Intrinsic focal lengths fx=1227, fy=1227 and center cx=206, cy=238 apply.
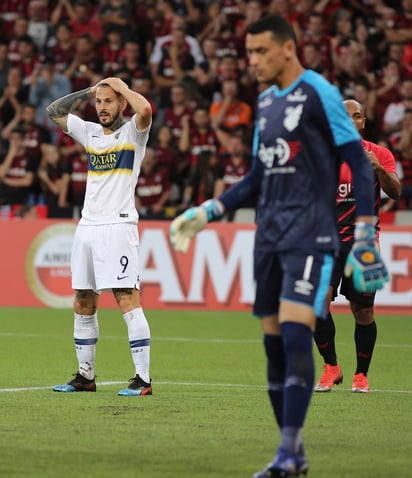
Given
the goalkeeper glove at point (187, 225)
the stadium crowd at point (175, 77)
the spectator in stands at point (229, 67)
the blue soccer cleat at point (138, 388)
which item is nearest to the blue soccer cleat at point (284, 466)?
the goalkeeper glove at point (187, 225)

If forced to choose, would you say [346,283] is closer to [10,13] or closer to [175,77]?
[175,77]

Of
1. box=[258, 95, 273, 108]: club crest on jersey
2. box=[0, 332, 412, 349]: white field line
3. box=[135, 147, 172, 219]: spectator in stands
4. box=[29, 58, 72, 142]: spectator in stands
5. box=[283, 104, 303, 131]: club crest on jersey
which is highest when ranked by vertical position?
box=[258, 95, 273, 108]: club crest on jersey

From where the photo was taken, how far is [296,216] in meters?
6.18

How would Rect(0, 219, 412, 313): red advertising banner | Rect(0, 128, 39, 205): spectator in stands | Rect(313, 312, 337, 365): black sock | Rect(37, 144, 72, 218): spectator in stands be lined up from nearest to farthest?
1. Rect(313, 312, 337, 365): black sock
2. Rect(0, 219, 412, 313): red advertising banner
3. Rect(37, 144, 72, 218): spectator in stands
4. Rect(0, 128, 39, 205): spectator in stands

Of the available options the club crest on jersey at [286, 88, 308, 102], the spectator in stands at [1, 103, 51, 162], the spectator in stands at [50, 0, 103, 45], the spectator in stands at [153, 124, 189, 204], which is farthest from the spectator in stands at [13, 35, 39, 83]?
the club crest on jersey at [286, 88, 308, 102]

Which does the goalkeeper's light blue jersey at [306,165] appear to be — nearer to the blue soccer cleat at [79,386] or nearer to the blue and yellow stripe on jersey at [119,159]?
the blue and yellow stripe on jersey at [119,159]

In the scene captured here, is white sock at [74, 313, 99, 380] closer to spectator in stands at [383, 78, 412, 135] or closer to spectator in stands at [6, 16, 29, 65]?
spectator in stands at [383, 78, 412, 135]

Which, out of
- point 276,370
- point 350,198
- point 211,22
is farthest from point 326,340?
point 211,22

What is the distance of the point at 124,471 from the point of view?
6262 mm

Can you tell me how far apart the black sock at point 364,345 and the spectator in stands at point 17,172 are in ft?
36.7

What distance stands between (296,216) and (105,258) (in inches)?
143

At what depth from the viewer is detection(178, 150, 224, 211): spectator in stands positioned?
19578mm

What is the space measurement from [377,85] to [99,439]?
15268 mm

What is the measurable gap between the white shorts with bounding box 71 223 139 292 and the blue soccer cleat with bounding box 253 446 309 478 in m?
3.79
